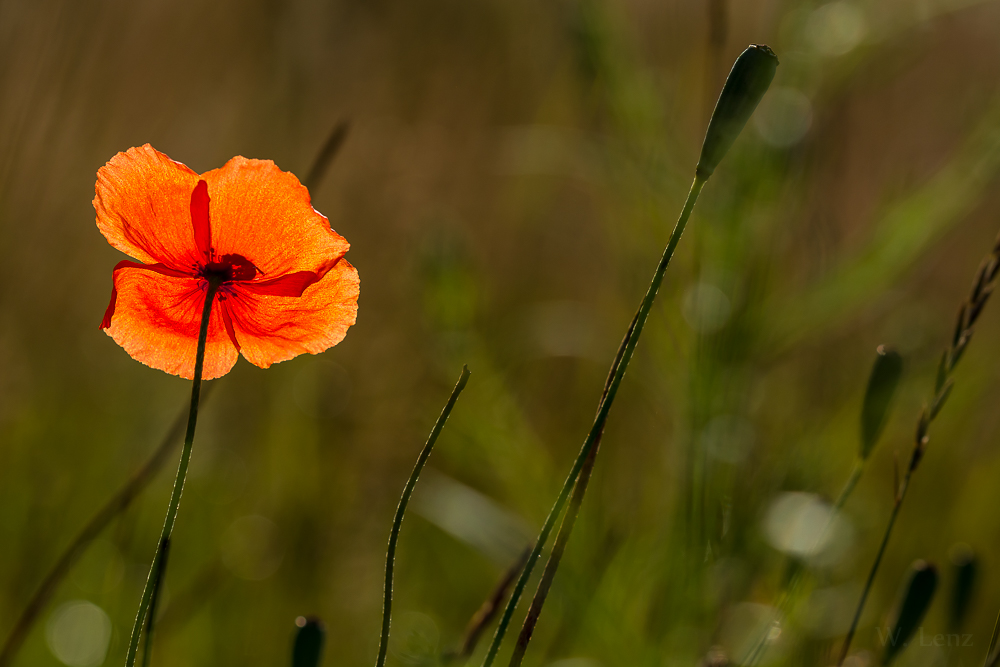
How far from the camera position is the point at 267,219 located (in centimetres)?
46

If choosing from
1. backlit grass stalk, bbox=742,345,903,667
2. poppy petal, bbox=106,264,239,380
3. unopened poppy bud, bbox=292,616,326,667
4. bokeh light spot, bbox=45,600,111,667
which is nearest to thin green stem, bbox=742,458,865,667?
backlit grass stalk, bbox=742,345,903,667

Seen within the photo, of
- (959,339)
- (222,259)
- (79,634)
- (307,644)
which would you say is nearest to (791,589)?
(959,339)

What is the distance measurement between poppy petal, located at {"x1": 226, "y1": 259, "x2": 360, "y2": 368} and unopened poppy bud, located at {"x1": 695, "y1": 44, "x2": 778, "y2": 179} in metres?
0.21

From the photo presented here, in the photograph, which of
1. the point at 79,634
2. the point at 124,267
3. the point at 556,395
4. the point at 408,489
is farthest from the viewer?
the point at 556,395

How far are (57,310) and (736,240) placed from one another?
1.45 m

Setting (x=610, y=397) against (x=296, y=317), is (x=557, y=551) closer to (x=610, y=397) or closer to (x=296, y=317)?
(x=610, y=397)

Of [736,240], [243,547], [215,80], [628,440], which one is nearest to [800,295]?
[736,240]

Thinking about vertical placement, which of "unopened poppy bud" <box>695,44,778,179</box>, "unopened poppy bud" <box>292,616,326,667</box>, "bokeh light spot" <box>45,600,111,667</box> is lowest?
"bokeh light spot" <box>45,600,111,667</box>

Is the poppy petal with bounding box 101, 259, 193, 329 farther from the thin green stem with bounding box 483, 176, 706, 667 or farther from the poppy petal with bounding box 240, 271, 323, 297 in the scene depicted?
the thin green stem with bounding box 483, 176, 706, 667

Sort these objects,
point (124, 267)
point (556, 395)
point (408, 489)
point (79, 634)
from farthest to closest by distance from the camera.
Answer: point (556, 395), point (79, 634), point (124, 267), point (408, 489)

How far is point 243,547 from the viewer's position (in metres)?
1.33

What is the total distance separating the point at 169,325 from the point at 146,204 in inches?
3.2

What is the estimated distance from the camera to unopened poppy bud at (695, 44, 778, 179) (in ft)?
1.21

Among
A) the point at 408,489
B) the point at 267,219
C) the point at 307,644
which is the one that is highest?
the point at 267,219
